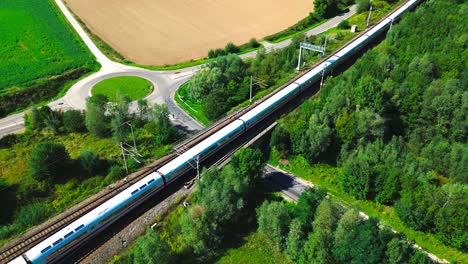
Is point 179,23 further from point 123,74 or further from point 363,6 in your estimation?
point 363,6

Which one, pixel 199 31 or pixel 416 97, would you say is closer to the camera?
pixel 416 97

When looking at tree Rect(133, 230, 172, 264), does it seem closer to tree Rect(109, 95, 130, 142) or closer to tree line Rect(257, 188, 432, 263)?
tree line Rect(257, 188, 432, 263)

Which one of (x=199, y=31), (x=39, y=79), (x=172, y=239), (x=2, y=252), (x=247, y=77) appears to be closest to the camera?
(x=2, y=252)

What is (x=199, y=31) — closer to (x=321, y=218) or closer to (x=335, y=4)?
(x=335, y=4)

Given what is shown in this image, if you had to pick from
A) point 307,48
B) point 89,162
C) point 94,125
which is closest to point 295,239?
point 89,162

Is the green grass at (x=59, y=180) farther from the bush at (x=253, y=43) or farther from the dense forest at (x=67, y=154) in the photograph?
the bush at (x=253, y=43)

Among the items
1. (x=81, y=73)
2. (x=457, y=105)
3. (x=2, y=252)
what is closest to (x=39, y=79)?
(x=81, y=73)

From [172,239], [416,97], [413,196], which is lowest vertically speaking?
[172,239]
